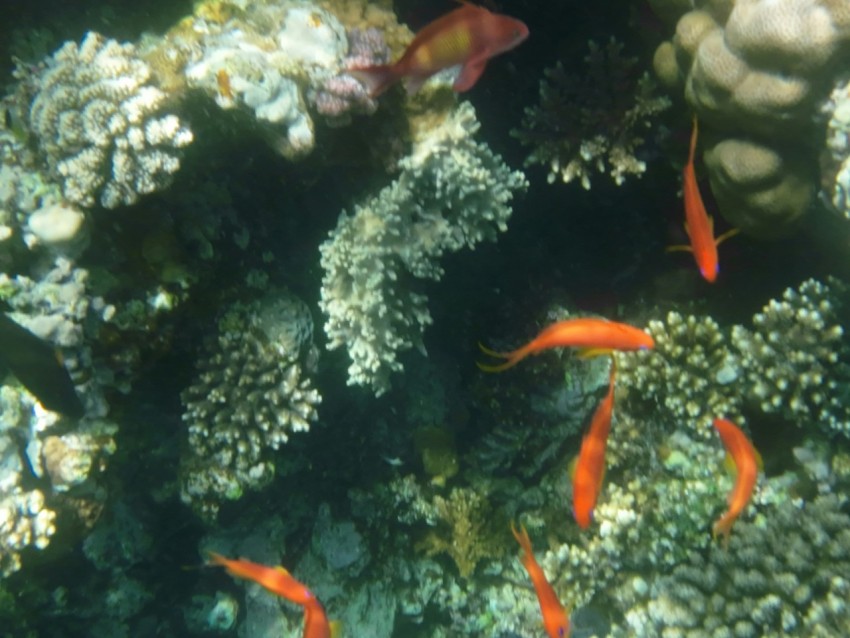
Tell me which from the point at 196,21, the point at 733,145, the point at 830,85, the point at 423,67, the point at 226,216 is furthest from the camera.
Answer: the point at 226,216

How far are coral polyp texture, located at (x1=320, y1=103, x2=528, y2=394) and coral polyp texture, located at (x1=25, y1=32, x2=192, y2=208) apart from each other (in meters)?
1.04

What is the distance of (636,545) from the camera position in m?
4.29

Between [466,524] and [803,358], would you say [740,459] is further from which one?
[466,524]

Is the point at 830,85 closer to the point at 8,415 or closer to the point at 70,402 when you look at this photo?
the point at 70,402

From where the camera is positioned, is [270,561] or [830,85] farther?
[270,561]

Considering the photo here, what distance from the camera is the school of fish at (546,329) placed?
2662 mm

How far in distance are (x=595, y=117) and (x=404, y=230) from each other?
140cm

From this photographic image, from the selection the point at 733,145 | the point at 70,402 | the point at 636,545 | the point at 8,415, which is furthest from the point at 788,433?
the point at 8,415

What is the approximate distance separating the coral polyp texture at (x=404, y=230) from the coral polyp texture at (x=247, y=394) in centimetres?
50

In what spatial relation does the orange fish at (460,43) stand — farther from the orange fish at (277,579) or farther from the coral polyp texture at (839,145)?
the orange fish at (277,579)

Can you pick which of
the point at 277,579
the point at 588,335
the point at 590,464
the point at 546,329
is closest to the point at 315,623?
the point at 277,579

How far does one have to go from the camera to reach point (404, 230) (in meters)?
3.73

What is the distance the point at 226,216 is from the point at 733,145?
9.62 feet

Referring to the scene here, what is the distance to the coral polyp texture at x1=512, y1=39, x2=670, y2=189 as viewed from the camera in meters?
3.89
